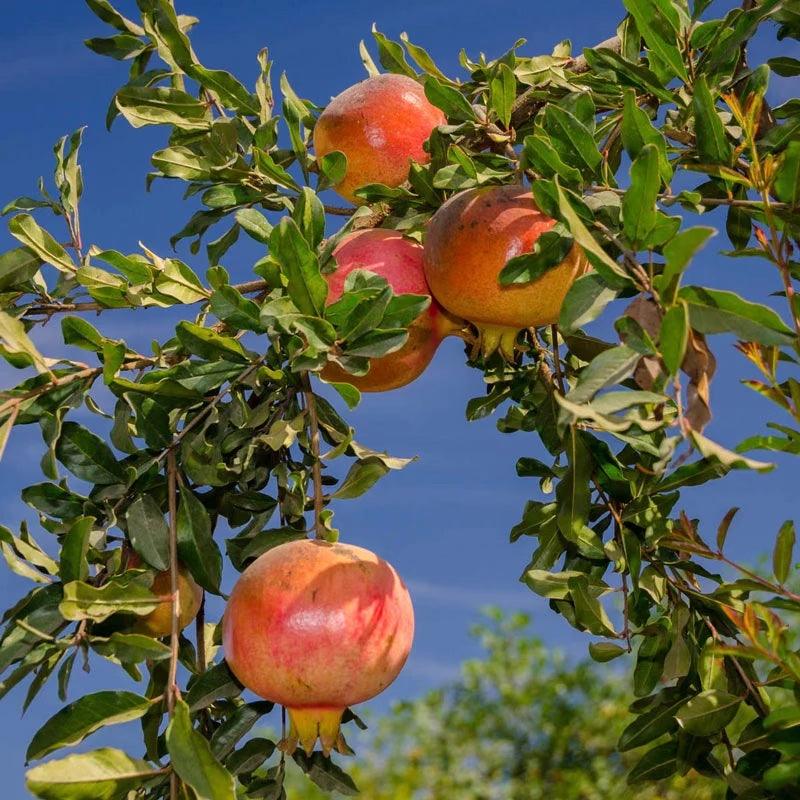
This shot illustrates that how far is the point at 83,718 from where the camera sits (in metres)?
1.54

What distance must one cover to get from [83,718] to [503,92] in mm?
1097

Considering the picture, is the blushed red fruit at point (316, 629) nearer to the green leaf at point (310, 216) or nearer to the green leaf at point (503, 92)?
the green leaf at point (310, 216)

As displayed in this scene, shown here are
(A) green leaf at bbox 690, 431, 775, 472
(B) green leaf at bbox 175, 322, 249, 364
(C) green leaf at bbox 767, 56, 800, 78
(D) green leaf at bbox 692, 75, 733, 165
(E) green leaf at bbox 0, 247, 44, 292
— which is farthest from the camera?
(C) green leaf at bbox 767, 56, 800, 78

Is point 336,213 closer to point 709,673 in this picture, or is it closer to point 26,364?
point 26,364

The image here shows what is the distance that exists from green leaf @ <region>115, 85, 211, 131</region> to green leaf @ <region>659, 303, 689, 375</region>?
1166 millimetres

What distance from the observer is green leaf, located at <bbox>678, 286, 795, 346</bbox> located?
1.21 m

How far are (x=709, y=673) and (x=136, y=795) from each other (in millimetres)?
894

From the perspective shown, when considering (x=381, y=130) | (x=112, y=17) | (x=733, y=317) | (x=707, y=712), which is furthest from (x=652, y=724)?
(x=112, y=17)

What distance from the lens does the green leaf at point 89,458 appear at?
1771 mm

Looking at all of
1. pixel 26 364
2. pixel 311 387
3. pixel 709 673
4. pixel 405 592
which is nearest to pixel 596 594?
pixel 709 673

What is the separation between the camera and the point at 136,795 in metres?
1.67

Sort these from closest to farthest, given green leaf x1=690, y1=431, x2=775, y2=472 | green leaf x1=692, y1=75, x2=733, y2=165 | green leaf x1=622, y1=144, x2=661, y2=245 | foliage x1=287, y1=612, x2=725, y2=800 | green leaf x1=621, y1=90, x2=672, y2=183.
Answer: green leaf x1=690, y1=431, x2=775, y2=472, green leaf x1=622, y1=144, x2=661, y2=245, green leaf x1=621, y1=90, x2=672, y2=183, green leaf x1=692, y1=75, x2=733, y2=165, foliage x1=287, y1=612, x2=725, y2=800

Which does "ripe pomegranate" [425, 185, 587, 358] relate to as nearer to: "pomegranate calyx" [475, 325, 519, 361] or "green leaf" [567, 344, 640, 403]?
"pomegranate calyx" [475, 325, 519, 361]

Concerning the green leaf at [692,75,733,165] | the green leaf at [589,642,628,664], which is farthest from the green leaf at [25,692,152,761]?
the green leaf at [692,75,733,165]
